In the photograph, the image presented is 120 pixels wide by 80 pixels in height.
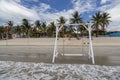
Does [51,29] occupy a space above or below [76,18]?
below

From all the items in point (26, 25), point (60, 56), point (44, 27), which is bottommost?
point (60, 56)

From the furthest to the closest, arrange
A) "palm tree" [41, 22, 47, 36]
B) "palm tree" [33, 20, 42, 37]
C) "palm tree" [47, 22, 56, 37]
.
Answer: "palm tree" [41, 22, 47, 36] → "palm tree" [33, 20, 42, 37] → "palm tree" [47, 22, 56, 37]

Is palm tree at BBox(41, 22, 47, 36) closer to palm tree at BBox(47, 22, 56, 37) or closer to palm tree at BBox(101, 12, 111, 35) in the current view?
palm tree at BBox(47, 22, 56, 37)

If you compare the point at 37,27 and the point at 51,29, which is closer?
the point at 51,29

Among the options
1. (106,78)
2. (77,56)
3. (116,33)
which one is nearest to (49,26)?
(116,33)

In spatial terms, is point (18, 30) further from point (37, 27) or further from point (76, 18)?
point (76, 18)

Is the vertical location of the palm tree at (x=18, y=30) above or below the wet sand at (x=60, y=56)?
above

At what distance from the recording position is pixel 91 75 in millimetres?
4305

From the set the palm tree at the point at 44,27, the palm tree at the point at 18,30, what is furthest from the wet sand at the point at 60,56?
the palm tree at the point at 18,30

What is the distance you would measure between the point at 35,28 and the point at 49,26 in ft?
24.1

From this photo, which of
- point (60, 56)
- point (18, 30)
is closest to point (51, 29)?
point (18, 30)

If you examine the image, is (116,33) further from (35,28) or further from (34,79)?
(34,79)

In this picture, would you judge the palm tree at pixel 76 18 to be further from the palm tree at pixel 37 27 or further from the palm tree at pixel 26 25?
the palm tree at pixel 26 25

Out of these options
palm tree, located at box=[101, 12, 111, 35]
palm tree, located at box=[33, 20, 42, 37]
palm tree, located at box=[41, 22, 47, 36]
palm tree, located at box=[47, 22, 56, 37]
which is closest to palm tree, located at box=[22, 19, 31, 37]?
palm tree, located at box=[33, 20, 42, 37]
